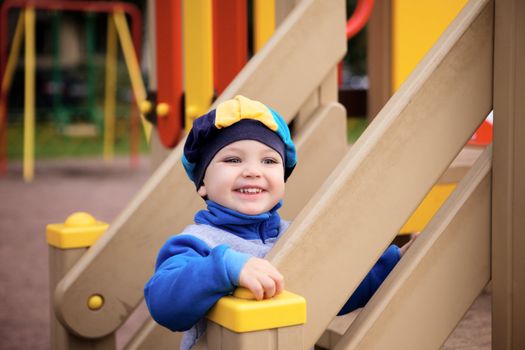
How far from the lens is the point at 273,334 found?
1499 mm

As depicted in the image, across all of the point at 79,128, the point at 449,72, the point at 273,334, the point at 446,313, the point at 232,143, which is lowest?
the point at 79,128

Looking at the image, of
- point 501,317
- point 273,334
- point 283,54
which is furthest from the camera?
point 283,54

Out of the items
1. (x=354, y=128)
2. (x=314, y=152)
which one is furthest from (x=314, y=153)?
(x=354, y=128)

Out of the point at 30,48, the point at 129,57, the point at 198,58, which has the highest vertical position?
the point at 198,58

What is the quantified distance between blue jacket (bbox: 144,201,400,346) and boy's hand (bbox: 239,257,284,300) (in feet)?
0.05

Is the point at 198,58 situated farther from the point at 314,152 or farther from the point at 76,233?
the point at 76,233

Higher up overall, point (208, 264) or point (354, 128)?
point (208, 264)

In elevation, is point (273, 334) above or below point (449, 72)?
below

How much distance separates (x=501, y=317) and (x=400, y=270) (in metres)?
0.26

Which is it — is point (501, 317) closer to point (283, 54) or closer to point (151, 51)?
point (283, 54)

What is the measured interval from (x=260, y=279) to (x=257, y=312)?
66 millimetres

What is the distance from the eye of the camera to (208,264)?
159cm

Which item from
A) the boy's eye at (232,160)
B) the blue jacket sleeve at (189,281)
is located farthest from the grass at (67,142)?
the blue jacket sleeve at (189,281)

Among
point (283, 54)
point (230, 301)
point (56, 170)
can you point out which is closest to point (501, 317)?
point (230, 301)
